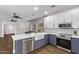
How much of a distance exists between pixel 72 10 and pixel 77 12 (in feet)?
0.95

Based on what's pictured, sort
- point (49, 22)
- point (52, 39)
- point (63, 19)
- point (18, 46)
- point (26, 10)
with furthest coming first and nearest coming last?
point (49, 22) → point (52, 39) → point (63, 19) → point (26, 10) → point (18, 46)

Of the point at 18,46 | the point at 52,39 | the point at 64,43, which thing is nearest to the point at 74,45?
the point at 64,43

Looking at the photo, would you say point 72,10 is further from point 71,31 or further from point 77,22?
point 71,31

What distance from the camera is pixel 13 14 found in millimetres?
3678

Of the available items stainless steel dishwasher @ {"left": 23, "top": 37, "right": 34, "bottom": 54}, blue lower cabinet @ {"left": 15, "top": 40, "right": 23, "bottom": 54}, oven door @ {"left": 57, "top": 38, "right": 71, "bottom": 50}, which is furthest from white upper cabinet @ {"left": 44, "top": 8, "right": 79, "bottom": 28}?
blue lower cabinet @ {"left": 15, "top": 40, "right": 23, "bottom": 54}

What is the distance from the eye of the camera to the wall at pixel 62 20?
3709 mm

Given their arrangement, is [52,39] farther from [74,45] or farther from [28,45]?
[28,45]

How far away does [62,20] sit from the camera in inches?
171

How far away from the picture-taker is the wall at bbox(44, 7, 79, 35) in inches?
146

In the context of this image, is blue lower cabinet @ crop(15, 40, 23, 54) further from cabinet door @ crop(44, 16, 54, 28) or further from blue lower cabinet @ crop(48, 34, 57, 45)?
cabinet door @ crop(44, 16, 54, 28)

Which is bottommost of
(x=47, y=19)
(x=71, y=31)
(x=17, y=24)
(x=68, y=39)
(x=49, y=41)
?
(x=49, y=41)

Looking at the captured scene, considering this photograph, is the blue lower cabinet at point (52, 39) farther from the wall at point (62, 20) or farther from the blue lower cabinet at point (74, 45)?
the blue lower cabinet at point (74, 45)
